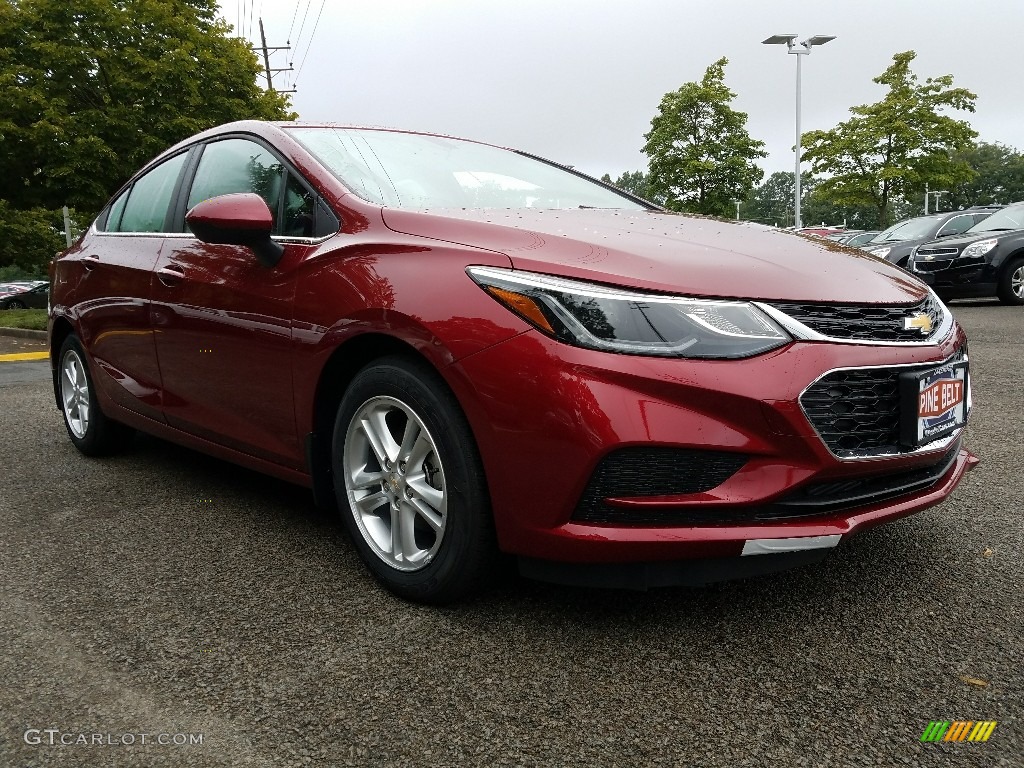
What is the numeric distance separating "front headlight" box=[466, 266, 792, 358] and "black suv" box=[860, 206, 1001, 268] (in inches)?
463

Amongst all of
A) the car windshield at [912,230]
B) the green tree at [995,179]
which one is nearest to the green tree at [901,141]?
the car windshield at [912,230]

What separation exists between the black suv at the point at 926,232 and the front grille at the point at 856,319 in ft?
37.3

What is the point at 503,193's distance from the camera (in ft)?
9.84

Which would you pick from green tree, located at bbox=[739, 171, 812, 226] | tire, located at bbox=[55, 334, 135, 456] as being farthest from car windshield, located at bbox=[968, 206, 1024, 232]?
green tree, located at bbox=[739, 171, 812, 226]

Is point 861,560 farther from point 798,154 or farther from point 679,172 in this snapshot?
point 679,172

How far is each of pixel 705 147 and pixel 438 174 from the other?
35.0m

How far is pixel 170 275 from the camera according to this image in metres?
3.23

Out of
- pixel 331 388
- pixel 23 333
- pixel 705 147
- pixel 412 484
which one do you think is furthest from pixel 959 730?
pixel 705 147

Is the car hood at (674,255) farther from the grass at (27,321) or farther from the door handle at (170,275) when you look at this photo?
the grass at (27,321)

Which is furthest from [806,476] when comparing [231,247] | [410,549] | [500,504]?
[231,247]

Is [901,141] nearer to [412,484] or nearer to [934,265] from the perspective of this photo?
[934,265]

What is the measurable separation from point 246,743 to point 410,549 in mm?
738

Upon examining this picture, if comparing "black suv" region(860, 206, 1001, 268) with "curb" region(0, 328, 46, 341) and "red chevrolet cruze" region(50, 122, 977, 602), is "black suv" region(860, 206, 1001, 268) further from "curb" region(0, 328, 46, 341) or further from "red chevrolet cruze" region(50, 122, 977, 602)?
"curb" region(0, 328, 46, 341)

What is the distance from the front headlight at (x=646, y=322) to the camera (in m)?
1.95
